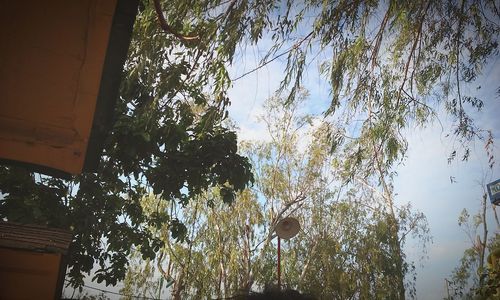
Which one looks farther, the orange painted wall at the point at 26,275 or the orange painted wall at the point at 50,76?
the orange painted wall at the point at 26,275

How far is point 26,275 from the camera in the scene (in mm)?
2217

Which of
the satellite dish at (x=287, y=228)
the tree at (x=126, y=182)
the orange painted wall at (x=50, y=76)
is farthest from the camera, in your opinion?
the satellite dish at (x=287, y=228)

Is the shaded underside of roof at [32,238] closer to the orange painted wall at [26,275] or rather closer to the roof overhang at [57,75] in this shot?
the orange painted wall at [26,275]

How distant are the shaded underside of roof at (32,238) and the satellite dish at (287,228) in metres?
5.36

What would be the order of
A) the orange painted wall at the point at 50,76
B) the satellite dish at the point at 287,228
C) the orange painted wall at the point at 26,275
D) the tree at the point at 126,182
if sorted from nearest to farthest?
the orange painted wall at the point at 50,76
the orange painted wall at the point at 26,275
the tree at the point at 126,182
the satellite dish at the point at 287,228

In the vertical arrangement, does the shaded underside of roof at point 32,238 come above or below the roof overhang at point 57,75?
below

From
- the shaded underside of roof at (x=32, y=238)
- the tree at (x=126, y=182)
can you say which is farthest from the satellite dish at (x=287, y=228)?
the shaded underside of roof at (x=32, y=238)

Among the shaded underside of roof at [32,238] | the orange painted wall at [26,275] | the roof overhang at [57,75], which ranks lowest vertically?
the orange painted wall at [26,275]

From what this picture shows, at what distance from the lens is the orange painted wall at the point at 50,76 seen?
1.75 m

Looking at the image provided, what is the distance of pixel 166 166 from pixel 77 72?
3.59 m

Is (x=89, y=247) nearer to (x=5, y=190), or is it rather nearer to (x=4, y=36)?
(x=5, y=190)

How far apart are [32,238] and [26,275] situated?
0.24m

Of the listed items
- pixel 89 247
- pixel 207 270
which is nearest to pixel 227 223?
pixel 207 270

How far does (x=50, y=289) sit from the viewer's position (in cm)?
227
